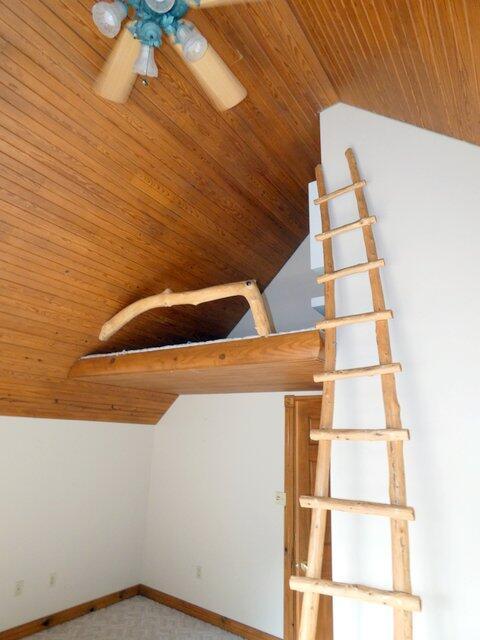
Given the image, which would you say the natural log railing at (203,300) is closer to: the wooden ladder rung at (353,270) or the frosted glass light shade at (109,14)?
the wooden ladder rung at (353,270)

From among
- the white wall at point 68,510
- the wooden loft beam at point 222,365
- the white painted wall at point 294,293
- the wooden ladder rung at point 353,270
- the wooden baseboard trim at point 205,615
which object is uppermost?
the white painted wall at point 294,293

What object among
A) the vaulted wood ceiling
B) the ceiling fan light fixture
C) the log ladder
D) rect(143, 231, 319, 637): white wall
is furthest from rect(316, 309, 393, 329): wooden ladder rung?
rect(143, 231, 319, 637): white wall

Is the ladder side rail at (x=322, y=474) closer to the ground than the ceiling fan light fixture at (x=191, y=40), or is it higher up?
closer to the ground

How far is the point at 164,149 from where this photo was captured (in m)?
2.52

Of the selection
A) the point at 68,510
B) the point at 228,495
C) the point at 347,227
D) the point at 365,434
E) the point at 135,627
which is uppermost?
the point at 347,227

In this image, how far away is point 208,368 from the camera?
8.63 feet

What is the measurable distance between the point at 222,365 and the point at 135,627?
8.53 ft

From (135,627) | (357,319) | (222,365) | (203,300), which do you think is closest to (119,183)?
(203,300)

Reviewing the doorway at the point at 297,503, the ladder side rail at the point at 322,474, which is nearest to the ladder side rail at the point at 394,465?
the ladder side rail at the point at 322,474

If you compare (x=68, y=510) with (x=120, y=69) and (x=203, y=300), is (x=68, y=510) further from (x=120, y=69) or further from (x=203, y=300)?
(x=120, y=69)

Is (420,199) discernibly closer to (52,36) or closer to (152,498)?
(52,36)

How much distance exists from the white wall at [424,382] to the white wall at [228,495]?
1.79 metres

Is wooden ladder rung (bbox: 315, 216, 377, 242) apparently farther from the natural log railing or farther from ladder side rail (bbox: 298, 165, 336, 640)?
the natural log railing

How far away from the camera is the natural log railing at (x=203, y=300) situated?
2.38m
